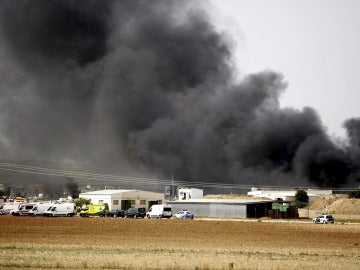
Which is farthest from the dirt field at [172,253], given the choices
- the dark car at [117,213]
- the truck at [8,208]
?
the truck at [8,208]

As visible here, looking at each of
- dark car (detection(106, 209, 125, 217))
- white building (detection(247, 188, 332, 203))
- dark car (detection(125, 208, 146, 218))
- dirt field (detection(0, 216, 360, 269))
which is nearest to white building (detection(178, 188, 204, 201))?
white building (detection(247, 188, 332, 203))

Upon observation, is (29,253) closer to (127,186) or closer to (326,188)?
(127,186)

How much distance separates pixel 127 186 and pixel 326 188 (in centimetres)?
4954

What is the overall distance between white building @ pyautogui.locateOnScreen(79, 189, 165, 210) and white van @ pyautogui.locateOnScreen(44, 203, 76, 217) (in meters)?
28.9

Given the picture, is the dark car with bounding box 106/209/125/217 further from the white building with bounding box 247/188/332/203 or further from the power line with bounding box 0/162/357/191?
the power line with bounding box 0/162/357/191

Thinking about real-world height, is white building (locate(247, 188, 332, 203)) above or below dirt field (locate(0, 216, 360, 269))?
above

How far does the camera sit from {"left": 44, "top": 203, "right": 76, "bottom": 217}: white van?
70.2 m

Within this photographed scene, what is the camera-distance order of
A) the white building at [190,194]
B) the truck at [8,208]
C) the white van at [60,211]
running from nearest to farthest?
1. the white van at [60,211]
2. the truck at [8,208]
3. the white building at [190,194]

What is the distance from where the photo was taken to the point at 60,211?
7081 cm

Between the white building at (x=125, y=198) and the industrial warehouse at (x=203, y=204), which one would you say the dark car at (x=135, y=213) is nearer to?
the industrial warehouse at (x=203, y=204)

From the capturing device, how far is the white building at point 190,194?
408 feet

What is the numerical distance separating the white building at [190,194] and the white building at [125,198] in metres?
16.1

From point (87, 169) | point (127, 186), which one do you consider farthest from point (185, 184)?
point (87, 169)

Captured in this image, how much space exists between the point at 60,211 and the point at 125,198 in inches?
1294
